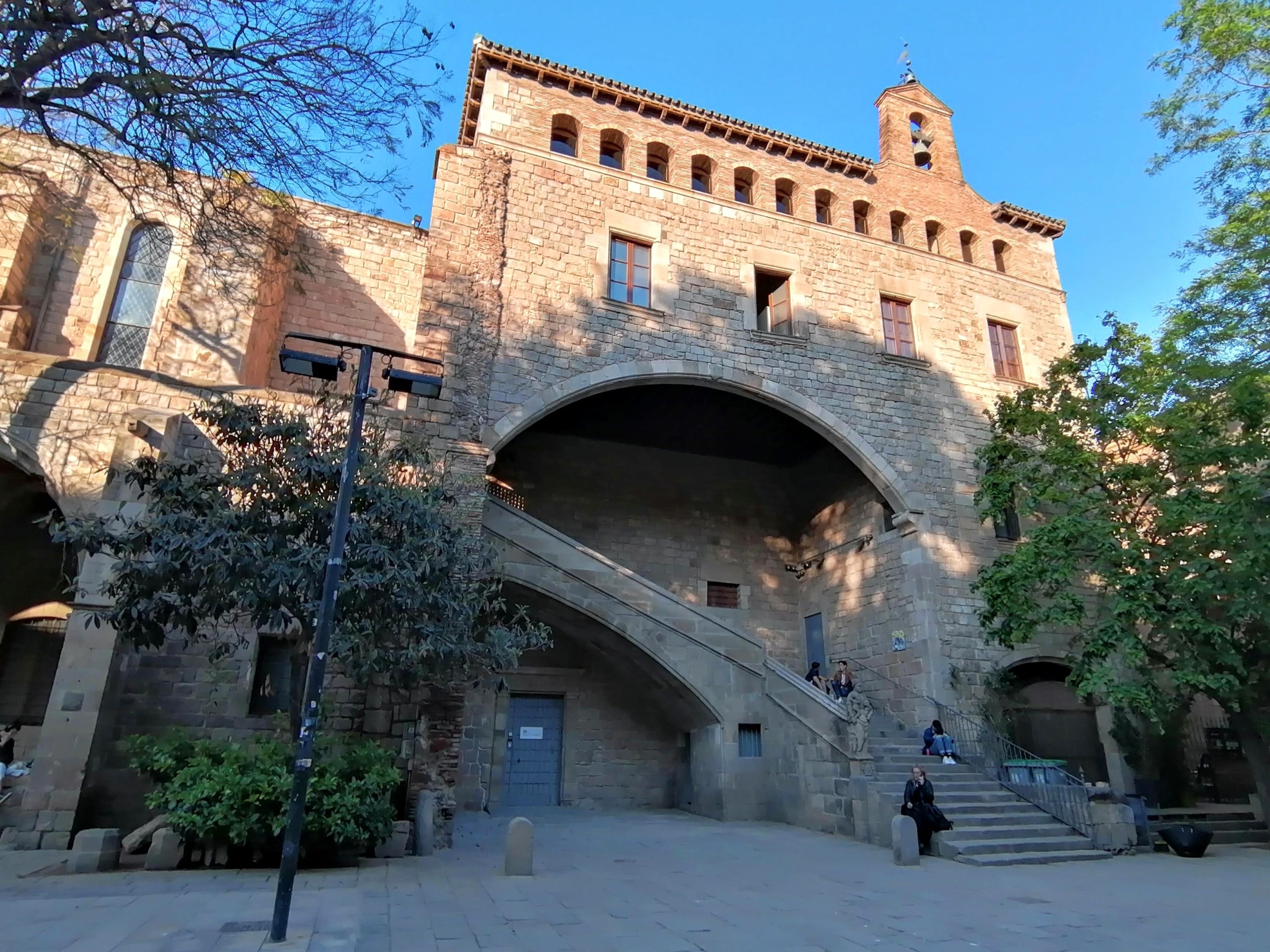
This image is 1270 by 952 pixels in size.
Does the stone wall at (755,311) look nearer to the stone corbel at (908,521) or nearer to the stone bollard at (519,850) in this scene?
the stone corbel at (908,521)

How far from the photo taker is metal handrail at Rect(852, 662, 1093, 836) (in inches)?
447

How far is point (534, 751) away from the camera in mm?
15523

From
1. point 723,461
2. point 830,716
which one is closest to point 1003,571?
point 830,716

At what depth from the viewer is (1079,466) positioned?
13102mm

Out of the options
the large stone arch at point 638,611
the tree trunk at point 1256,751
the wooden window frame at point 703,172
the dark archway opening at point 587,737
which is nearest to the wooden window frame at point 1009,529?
the tree trunk at point 1256,751

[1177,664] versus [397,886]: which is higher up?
[1177,664]

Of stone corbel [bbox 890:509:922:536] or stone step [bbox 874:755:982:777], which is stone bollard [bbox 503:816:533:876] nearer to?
stone step [bbox 874:755:982:777]

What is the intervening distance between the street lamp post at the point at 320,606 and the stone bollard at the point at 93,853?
2.56m

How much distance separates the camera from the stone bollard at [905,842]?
9248mm

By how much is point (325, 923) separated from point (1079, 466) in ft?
42.7

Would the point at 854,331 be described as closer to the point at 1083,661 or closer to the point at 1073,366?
the point at 1073,366

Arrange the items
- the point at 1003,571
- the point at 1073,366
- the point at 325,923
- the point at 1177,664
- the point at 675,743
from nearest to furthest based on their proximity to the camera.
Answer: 1. the point at 325,923
2. the point at 1177,664
3. the point at 1003,571
4. the point at 1073,366
5. the point at 675,743

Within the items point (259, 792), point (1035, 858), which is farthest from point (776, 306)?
point (259, 792)

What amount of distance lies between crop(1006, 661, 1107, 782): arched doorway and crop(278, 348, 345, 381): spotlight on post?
1424 cm
